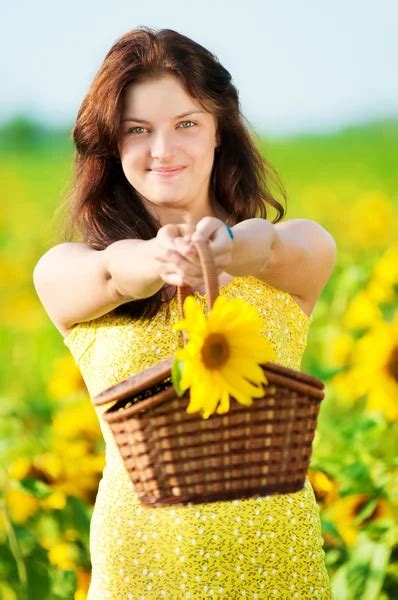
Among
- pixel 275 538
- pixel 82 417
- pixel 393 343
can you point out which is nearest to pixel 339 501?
pixel 393 343

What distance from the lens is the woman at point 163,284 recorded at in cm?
181

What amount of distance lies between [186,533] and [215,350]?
0.45 m

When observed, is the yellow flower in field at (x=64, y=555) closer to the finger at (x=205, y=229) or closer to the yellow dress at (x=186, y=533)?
the yellow dress at (x=186, y=533)

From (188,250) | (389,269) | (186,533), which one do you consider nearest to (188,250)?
(188,250)

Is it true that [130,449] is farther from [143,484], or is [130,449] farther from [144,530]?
[144,530]

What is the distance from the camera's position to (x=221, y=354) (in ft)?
4.72

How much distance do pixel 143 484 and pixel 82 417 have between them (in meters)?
1.24

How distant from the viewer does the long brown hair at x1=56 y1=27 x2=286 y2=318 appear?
6.20 ft

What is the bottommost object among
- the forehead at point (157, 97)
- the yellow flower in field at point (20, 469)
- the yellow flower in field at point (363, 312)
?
the yellow flower in field at point (20, 469)

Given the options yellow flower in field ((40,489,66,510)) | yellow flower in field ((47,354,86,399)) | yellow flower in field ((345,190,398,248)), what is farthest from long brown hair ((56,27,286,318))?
yellow flower in field ((345,190,398,248))

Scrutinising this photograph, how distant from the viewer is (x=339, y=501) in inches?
106

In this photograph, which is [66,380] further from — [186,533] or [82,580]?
[186,533]

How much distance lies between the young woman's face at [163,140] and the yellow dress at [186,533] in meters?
0.16

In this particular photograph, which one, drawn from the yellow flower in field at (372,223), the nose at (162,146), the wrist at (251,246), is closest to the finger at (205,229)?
the wrist at (251,246)
